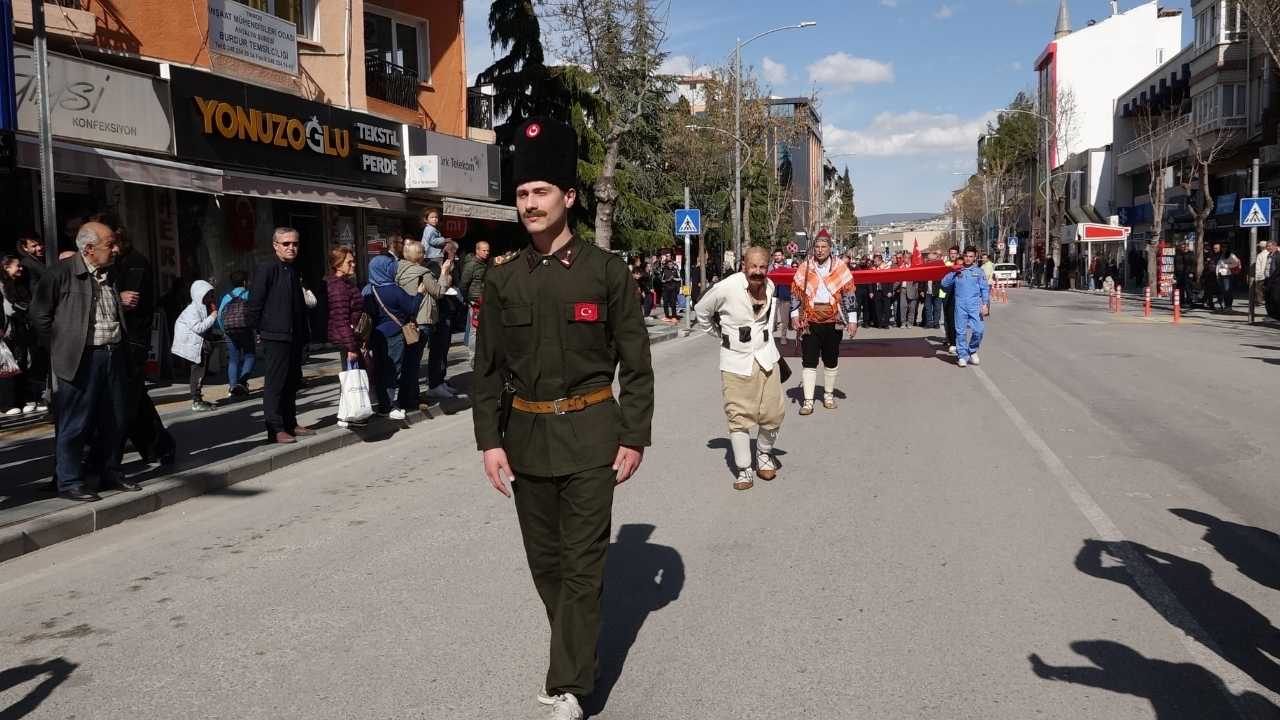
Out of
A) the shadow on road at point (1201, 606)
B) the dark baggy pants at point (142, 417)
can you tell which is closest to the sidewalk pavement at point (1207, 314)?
the shadow on road at point (1201, 606)

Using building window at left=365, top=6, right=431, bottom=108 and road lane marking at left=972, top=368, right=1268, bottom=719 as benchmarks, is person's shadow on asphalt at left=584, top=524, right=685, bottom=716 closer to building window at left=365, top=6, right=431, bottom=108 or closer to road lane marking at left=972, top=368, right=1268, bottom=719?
road lane marking at left=972, top=368, right=1268, bottom=719

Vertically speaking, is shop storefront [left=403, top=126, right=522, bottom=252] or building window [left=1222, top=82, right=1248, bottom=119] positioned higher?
building window [left=1222, top=82, right=1248, bottom=119]

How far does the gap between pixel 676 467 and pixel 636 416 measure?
4771 millimetres

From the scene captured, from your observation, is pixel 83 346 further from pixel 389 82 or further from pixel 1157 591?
pixel 389 82

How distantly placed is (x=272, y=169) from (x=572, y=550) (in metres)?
15.3

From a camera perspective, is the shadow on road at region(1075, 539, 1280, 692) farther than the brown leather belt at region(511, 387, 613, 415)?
Yes

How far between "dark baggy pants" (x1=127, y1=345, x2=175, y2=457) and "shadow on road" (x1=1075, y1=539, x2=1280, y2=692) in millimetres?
6393

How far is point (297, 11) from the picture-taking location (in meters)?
19.2

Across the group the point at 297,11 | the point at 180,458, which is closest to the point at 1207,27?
the point at 297,11

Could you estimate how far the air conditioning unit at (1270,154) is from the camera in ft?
128

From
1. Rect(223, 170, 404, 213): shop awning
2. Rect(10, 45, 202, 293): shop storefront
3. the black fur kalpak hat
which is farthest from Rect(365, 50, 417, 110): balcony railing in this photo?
the black fur kalpak hat

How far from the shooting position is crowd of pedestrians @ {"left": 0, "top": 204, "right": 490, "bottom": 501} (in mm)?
7023

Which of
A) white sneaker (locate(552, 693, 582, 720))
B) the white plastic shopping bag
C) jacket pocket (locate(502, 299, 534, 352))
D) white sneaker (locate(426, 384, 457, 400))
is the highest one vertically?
jacket pocket (locate(502, 299, 534, 352))

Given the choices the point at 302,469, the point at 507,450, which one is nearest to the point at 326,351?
the point at 302,469
